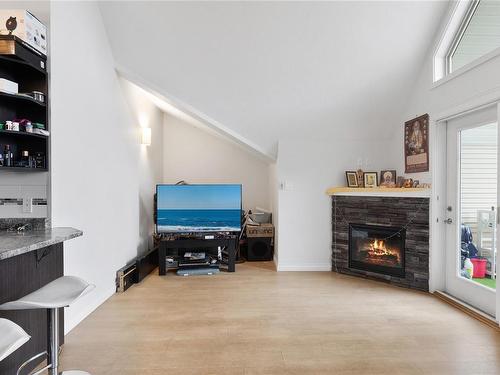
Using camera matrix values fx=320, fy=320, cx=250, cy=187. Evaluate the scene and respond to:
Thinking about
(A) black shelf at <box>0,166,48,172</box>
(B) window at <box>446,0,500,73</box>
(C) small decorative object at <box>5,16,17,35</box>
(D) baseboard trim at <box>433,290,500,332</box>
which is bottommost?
(D) baseboard trim at <box>433,290,500,332</box>

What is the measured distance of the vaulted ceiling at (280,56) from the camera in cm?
316

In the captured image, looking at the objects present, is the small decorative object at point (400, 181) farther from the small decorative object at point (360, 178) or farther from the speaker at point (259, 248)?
the speaker at point (259, 248)

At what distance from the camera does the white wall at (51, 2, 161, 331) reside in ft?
8.24

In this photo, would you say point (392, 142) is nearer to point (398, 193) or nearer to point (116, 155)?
point (398, 193)

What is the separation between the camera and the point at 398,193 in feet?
12.3

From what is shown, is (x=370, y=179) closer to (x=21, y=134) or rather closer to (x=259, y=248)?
(x=259, y=248)

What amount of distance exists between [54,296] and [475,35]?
13.2 ft

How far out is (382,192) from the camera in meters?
3.89

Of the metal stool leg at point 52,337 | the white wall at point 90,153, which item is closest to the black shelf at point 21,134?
the white wall at point 90,153

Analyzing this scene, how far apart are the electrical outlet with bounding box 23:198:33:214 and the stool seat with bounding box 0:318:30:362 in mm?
1343

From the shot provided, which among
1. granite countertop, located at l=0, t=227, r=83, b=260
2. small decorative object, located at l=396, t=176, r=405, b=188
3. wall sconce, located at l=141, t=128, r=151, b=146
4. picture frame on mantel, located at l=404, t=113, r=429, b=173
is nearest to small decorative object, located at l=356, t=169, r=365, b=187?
small decorative object, located at l=396, t=176, r=405, b=188

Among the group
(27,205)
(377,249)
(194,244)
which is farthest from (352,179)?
(27,205)

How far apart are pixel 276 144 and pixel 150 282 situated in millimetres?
2427

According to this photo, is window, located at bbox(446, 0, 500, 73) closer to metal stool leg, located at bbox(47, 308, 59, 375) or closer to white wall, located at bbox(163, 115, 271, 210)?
white wall, located at bbox(163, 115, 271, 210)
